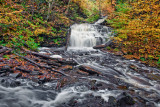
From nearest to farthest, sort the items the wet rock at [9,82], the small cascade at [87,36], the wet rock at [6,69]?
the wet rock at [9,82], the wet rock at [6,69], the small cascade at [87,36]

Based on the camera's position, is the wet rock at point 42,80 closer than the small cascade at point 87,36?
Yes

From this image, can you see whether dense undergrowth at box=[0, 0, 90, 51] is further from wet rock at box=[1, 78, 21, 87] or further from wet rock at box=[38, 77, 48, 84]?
wet rock at box=[38, 77, 48, 84]

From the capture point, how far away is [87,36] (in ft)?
52.2

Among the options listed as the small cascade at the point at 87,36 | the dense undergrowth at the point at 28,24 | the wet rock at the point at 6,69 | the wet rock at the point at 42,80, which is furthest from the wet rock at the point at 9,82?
the small cascade at the point at 87,36

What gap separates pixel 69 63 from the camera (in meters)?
6.71

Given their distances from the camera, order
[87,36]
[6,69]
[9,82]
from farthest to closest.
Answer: [87,36] < [6,69] < [9,82]

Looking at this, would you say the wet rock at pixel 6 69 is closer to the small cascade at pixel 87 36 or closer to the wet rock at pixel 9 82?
the wet rock at pixel 9 82

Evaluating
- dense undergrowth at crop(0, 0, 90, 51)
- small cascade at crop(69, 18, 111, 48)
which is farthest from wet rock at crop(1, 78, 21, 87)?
small cascade at crop(69, 18, 111, 48)

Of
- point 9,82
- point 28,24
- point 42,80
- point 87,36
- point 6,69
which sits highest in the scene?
point 28,24

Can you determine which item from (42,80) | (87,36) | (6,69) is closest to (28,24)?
(6,69)

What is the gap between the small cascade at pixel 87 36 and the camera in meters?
15.1

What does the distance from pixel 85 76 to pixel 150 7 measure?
29.0 ft

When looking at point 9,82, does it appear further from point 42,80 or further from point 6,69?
point 42,80

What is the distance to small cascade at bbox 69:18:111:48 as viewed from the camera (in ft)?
49.6
